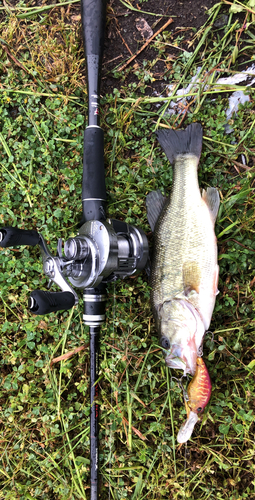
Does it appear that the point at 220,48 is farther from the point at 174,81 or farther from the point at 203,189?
the point at 203,189

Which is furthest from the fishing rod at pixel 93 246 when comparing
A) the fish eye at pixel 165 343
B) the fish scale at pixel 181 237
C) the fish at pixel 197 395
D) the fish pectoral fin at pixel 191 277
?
the fish at pixel 197 395

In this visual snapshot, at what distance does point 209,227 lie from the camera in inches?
89.7

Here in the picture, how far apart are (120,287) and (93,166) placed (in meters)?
0.90

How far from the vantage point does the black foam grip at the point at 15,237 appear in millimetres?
1815

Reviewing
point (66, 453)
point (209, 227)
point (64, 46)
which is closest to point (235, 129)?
point (209, 227)

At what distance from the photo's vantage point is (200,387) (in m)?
2.17

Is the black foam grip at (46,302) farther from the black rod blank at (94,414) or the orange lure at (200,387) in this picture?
the orange lure at (200,387)

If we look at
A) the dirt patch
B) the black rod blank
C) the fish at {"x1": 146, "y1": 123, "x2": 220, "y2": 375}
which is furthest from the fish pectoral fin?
the dirt patch

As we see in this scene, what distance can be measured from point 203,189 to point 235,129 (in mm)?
559

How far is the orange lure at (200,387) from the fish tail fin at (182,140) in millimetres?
1416

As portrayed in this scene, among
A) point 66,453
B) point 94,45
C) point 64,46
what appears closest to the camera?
point 94,45

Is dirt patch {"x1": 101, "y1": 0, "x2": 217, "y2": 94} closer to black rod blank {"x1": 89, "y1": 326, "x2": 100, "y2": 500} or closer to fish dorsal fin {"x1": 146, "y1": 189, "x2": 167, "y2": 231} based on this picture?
fish dorsal fin {"x1": 146, "y1": 189, "x2": 167, "y2": 231}

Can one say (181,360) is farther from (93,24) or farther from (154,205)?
(93,24)

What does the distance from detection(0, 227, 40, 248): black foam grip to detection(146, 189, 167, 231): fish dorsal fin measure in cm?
85
